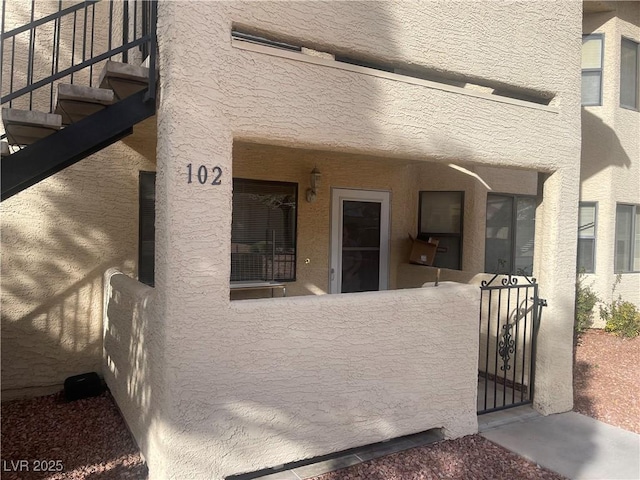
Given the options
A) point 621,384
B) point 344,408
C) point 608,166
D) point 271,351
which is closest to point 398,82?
A: point 271,351

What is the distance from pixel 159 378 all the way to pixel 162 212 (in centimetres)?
126

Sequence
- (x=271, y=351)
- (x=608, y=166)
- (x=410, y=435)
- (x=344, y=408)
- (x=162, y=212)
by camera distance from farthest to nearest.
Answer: (x=608, y=166)
(x=410, y=435)
(x=344, y=408)
(x=271, y=351)
(x=162, y=212)

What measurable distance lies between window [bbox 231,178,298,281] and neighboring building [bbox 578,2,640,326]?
6197 mm

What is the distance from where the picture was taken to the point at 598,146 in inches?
365

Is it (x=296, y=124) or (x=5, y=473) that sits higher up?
(x=296, y=124)

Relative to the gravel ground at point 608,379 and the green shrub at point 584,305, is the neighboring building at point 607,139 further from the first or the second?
the gravel ground at point 608,379

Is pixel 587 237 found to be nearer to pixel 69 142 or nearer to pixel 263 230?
pixel 263 230

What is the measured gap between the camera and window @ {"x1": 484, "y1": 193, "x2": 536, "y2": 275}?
8.48m

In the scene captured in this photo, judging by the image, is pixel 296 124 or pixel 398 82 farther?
pixel 398 82

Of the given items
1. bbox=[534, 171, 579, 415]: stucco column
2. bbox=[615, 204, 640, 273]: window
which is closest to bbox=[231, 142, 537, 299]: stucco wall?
bbox=[534, 171, 579, 415]: stucco column

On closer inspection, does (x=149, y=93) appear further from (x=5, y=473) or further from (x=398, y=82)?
(x=5, y=473)

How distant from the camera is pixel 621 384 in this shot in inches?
251

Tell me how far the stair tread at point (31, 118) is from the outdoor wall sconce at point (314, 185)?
3946mm

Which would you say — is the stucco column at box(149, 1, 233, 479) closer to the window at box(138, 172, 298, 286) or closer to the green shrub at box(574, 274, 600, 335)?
the window at box(138, 172, 298, 286)
